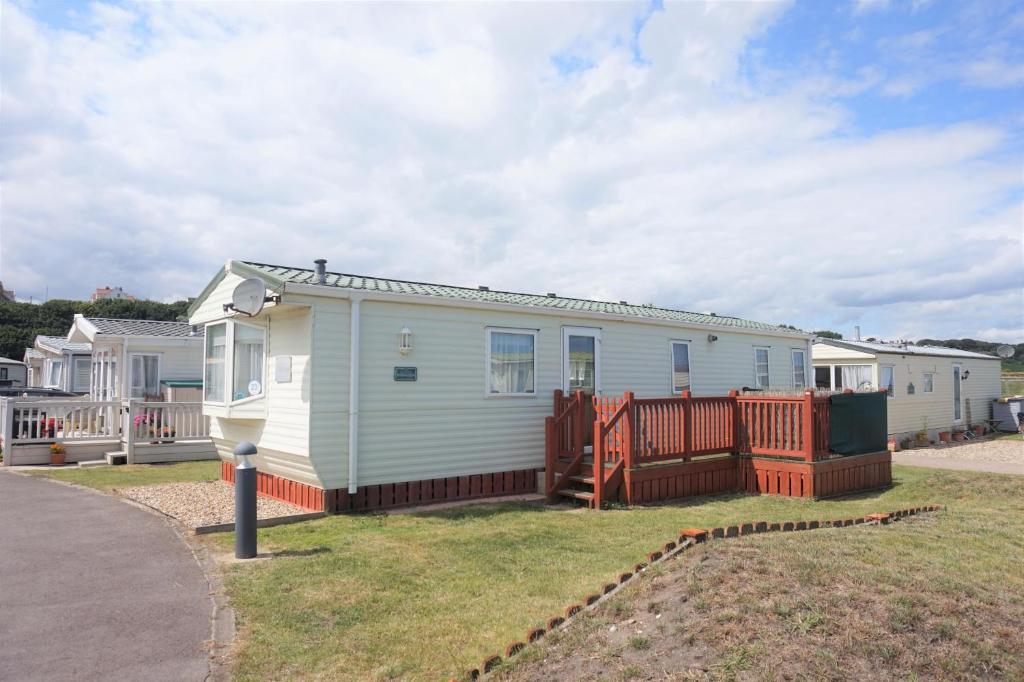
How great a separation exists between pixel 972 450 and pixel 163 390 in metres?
21.9

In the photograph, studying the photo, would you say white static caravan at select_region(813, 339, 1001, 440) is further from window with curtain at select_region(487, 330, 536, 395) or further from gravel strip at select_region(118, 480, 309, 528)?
gravel strip at select_region(118, 480, 309, 528)

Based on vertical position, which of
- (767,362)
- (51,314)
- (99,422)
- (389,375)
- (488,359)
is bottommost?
(99,422)

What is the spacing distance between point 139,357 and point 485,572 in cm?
1561

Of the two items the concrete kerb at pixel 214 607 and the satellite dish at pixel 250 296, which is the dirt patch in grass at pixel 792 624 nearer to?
the concrete kerb at pixel 214 607

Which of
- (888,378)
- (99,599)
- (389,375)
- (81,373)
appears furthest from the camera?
(81,373)

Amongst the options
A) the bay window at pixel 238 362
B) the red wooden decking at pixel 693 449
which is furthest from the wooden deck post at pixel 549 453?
the bay window at pixel 238 362

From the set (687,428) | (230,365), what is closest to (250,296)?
(230,365)

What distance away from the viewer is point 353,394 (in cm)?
859

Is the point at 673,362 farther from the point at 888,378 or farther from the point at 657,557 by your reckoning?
the point at 888,378

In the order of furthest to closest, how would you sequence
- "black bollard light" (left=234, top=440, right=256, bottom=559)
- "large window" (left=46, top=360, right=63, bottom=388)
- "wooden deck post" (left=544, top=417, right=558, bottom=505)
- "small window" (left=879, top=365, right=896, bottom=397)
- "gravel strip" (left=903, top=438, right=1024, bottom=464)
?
1. "large window" (left=46, top=360, right=63, bottom=388)
2. "small window" (left=879, top=365, right=896, bottom=397)
3. "gravel strip" (left=903, top=438, right=1024, bottom=464)
4. "wooden deck post" (left=544, top=417, right=558, bottom=505)
5. "black bollard light" (left=234, top=440, right=256, bottom=559)

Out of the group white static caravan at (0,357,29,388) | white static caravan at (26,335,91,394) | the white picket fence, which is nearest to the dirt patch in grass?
the white picket fence

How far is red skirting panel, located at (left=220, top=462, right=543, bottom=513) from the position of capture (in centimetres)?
859

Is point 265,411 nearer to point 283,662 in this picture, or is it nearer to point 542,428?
point 542,428

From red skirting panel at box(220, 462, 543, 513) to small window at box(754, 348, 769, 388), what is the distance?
6.33 meters
